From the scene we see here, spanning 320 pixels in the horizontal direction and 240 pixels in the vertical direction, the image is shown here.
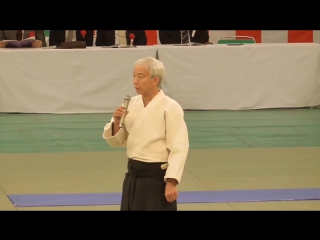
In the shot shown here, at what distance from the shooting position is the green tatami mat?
8.30 m

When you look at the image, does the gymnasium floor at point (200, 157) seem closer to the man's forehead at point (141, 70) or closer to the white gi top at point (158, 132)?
the white gi top at point (158, 132)

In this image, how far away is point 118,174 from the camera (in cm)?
698

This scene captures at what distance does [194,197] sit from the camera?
20.1 ft

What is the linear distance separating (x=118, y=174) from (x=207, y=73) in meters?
3.76

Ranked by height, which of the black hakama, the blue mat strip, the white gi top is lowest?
the blue mat strip

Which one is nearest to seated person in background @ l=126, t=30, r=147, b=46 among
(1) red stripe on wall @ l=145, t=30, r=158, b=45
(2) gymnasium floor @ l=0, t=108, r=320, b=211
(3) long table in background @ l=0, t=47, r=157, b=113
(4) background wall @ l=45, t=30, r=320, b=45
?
(1) red stripe on wall @ l=145, t=30, r=158, b=45

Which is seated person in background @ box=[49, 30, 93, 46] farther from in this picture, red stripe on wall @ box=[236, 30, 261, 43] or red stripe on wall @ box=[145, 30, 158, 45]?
red stripe on wall @ box=[236, 30, 261, 43]

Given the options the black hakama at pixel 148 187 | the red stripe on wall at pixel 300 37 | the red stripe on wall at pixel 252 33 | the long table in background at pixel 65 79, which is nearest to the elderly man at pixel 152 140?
the black hakama at pixel 148 187

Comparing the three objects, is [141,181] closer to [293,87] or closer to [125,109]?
[125,109]

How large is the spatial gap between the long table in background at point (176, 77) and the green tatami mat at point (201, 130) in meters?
0.19

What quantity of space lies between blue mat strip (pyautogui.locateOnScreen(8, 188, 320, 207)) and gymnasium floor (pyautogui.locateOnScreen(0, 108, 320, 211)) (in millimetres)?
34

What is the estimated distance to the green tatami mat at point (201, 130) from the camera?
830 centimetres

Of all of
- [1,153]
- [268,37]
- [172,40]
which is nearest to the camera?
[1,153]
